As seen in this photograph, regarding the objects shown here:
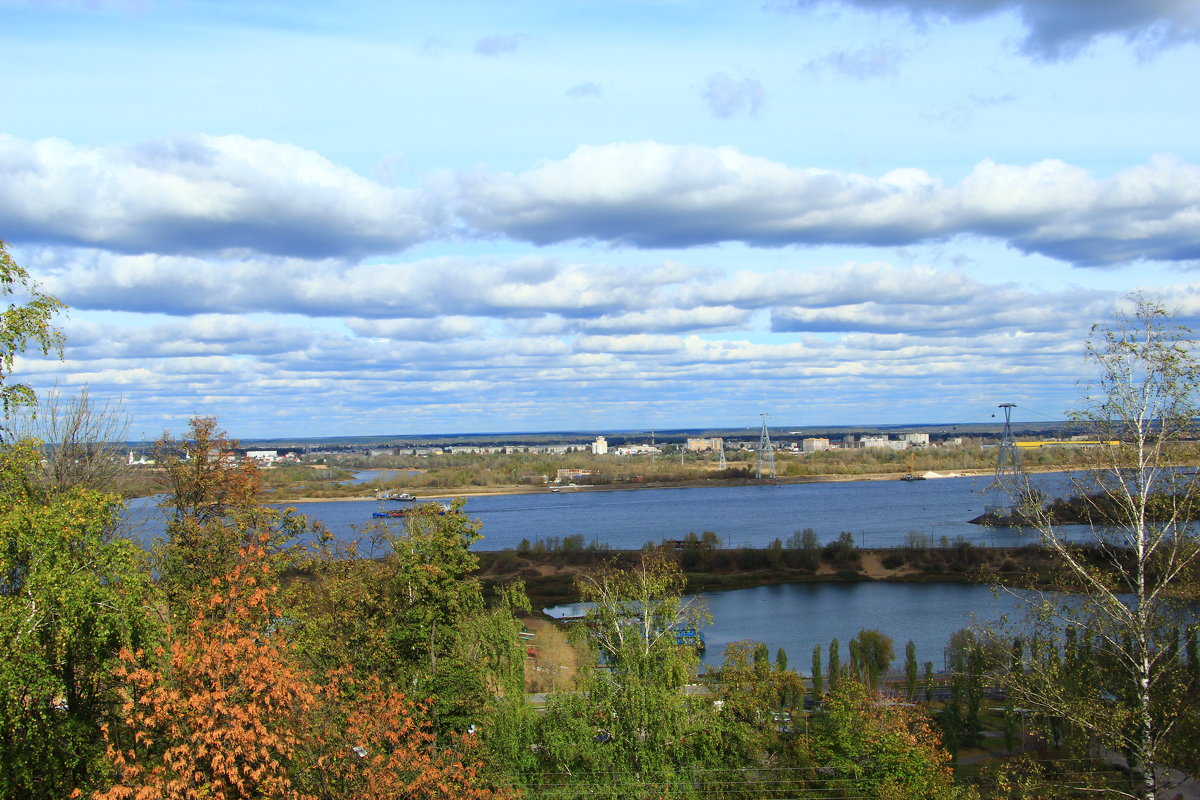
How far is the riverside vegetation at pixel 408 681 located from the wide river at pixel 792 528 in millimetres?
1508

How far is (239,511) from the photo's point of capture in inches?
506

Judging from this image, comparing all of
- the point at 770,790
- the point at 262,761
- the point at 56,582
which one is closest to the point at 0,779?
the point at 56,582

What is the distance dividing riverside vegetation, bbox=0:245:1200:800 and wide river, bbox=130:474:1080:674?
1508 millimetres

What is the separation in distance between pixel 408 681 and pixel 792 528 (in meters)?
62.8

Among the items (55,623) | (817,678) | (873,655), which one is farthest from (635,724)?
(873,655)

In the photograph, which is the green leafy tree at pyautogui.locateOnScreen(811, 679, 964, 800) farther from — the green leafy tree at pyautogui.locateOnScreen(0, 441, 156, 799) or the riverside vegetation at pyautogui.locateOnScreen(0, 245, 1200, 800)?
the green leafy tree at pyautogui.locateOnScreen(0, 441, 156, 799)

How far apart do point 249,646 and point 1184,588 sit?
27.5ft

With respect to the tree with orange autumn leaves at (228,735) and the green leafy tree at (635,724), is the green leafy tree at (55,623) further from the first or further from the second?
the green leafy tree at (635,724)

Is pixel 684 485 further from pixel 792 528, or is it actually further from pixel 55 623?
pixel 55 623

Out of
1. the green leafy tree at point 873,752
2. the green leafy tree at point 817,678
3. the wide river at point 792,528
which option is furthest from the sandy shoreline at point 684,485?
the green leafy tree at point 873,752

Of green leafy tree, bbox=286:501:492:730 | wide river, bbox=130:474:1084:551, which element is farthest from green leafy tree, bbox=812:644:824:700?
wide river, bbox=130:474:1084:551

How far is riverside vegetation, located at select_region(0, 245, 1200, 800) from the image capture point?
638 centimetres

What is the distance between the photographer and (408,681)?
44.2 feet

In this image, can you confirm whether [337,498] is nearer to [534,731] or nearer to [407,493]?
[407,493]
